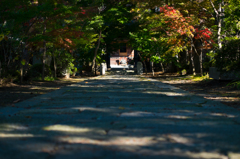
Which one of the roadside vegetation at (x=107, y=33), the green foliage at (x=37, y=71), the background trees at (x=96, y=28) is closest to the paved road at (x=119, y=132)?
the roadside vegetation at (x=107, y=33)

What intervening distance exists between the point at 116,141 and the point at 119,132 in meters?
0.39

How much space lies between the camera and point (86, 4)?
2359 cm

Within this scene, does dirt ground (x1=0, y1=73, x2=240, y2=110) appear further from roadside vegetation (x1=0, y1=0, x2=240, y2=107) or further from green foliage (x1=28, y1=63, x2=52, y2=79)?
green foliage (x1=28, y1=63, x2=52, y2=79)

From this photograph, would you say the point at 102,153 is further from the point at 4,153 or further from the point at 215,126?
the point at 215,126

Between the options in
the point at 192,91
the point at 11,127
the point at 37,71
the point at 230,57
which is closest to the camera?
the point at 11,127

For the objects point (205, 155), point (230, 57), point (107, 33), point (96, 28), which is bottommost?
point (205, 155)

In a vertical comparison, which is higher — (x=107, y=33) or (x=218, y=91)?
(x=107, y=33)

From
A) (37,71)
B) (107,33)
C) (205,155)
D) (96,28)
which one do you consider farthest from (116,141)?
(107,33)

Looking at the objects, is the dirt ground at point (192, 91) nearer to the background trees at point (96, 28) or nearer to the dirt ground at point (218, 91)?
the dirt ground at point (218, 91)

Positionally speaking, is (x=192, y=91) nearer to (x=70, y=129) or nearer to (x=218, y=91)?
(x=218, y=91)

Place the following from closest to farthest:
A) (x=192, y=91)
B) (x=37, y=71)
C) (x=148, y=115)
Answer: (x=148, y=115), (x=192, y=91), (x=37, y=71)

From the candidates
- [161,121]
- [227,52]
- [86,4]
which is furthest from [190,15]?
[161,121]

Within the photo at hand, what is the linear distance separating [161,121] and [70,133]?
1.44 m

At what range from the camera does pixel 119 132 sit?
3732 mm
